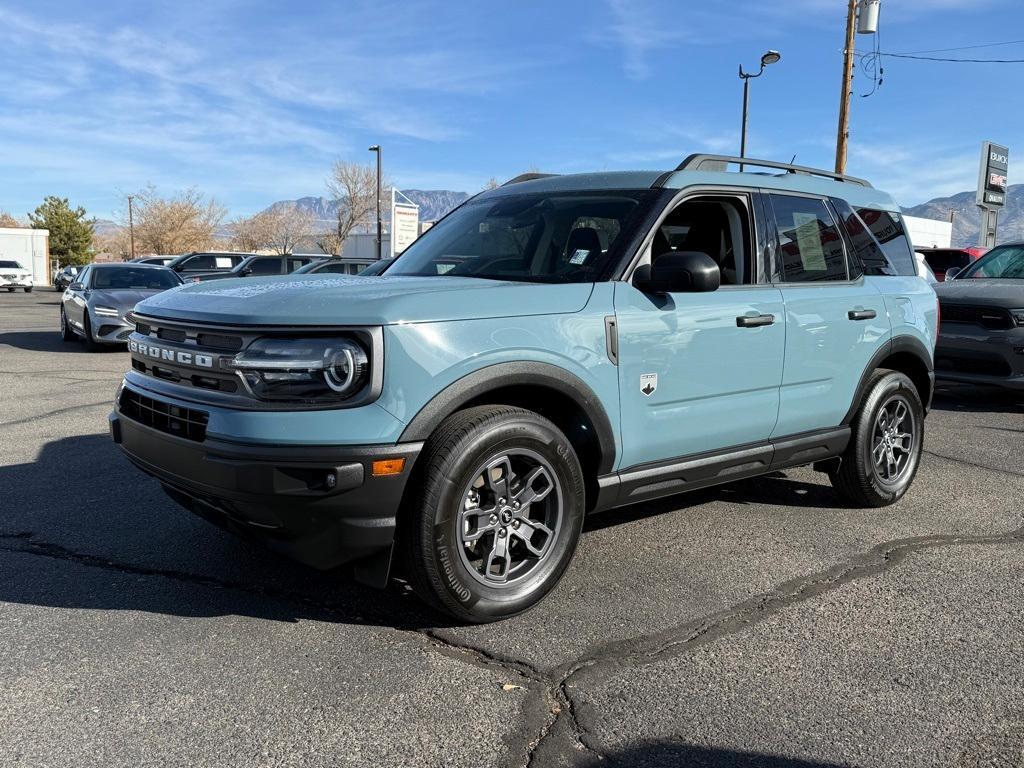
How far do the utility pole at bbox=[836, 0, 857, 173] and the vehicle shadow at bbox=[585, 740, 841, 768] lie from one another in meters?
22.4

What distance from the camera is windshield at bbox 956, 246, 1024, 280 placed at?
10.2 meters

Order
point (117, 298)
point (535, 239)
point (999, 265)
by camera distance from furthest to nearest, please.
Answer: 1. point (117, 298)
2. point (999, 265)
3. point (535, 239)

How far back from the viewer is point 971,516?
203 inches

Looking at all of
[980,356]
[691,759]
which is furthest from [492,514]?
[980,356]

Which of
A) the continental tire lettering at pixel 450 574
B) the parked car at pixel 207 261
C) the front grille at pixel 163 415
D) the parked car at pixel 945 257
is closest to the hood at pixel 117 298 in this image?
the front grille at pixel 163 415

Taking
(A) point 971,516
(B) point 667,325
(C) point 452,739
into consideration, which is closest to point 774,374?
(B) point 667,325

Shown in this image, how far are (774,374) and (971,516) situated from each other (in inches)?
70.3

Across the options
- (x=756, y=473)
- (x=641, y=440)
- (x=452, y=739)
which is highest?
(x=641, y=440)

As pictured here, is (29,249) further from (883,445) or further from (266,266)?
(883,445)

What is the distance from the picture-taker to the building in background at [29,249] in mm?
59594

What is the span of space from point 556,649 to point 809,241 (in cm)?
280

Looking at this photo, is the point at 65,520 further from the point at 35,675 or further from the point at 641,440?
the point at 641,440

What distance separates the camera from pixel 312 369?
10.1ft

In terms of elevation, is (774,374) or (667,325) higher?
(667,325)
